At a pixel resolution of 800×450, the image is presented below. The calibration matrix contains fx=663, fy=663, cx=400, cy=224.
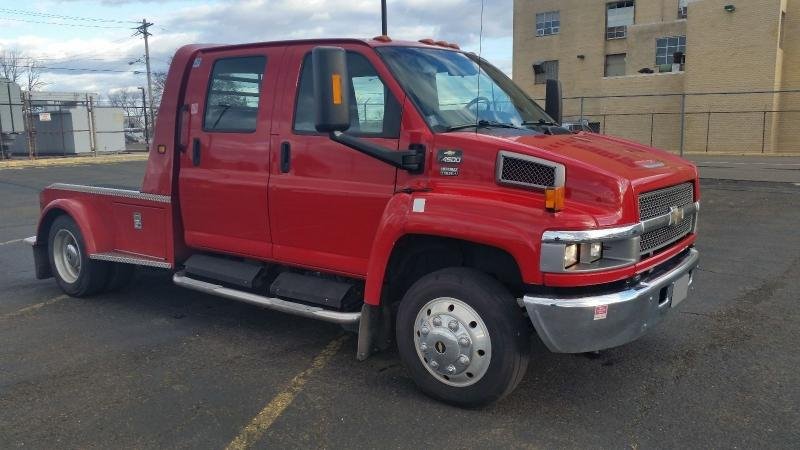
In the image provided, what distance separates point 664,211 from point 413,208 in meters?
1.52

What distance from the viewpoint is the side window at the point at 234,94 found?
494 cm

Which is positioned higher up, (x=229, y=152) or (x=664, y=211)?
(x=229, y=152)

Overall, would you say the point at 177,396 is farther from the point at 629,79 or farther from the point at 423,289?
the point at 629,79

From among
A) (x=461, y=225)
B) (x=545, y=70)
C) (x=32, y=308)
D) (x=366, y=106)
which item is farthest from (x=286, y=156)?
(x=545, y=70)

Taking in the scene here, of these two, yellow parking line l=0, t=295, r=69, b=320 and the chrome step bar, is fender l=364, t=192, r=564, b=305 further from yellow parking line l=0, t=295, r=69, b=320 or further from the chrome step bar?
yellow parking line l=0, t=295, r=69, b=320

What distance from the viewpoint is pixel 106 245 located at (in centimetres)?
599

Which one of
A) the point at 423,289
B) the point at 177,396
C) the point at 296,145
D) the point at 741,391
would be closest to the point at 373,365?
the point at 423,289

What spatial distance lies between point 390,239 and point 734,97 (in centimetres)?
3063

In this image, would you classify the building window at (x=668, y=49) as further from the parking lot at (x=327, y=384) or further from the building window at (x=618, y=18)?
the parking lot at (x=327, y=384)

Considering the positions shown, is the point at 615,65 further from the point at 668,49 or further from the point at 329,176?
the point at 329,176

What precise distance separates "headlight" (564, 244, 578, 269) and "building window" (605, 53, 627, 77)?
4244 cm

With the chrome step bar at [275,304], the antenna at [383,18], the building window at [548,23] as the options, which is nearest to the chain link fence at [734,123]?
the building window at [548,23]

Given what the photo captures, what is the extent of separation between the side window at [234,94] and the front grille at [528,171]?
206 cm

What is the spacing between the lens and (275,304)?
15.2ft
